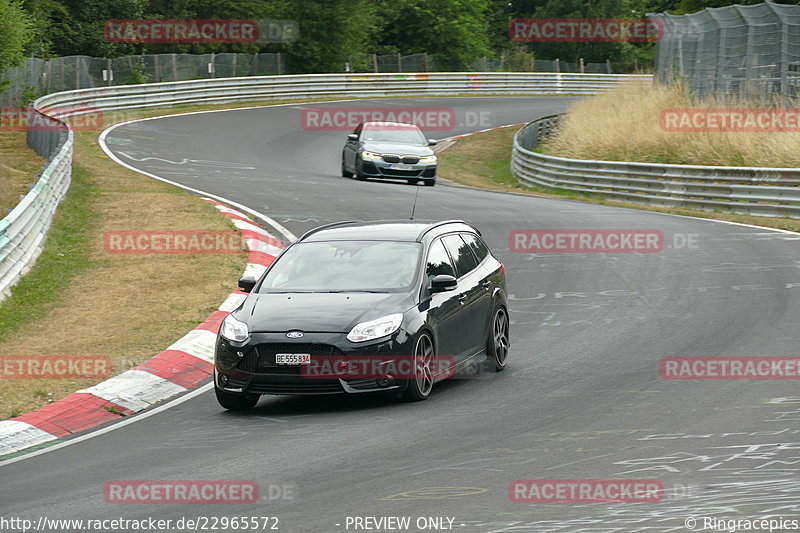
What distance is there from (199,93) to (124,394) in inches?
1637

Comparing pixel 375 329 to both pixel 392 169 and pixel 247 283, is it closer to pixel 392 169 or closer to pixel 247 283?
pixel 247 283

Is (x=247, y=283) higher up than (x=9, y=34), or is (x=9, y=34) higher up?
(x=9, y=34)

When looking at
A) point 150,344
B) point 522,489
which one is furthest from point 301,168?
point 522,489

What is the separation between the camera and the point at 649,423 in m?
8.48

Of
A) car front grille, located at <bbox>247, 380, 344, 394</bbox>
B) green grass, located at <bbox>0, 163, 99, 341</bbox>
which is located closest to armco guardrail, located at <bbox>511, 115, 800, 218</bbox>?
green grass, located at <bbox>0, 163, 99, 341</bbox>

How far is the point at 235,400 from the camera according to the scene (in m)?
9.55

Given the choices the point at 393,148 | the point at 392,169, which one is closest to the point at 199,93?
the point at 393,148

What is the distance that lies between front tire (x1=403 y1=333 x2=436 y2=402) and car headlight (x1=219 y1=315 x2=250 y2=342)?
4.56ft

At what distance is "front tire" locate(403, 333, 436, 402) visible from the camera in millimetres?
9406

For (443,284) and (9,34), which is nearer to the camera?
(443,284)

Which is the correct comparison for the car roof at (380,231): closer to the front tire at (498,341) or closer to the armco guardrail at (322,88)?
the front tire at (498,341)

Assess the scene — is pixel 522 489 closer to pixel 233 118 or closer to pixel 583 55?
pixel 233 118

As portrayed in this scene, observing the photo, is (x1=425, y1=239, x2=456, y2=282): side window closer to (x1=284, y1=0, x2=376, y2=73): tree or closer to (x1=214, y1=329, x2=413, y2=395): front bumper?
(x1=214, y1=329, x2=413, y2=395): front bumper

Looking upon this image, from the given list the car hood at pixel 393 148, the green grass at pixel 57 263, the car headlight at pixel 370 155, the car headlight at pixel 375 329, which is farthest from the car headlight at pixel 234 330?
the car hood at pixel 393 148
